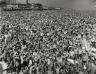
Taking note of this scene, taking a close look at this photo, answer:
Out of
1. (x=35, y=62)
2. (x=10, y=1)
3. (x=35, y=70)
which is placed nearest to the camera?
(x=35, y=70)

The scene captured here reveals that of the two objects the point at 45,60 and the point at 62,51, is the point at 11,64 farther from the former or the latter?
the point at 62,51

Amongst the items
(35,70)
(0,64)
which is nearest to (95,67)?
(35,70)

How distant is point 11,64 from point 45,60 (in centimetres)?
139

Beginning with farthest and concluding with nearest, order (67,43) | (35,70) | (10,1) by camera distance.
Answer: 1. (10,1)
2. (67,43)
3. (35,70)

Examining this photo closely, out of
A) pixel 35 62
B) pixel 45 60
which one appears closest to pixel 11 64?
pixel 35 62

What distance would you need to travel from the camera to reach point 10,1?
179 ft

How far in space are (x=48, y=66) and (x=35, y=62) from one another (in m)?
0.55

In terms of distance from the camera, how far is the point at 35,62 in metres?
5.31

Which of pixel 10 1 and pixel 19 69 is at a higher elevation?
pixel 10 1

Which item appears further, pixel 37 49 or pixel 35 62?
pixel 37 49

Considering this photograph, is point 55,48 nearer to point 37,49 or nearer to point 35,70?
point 37,49

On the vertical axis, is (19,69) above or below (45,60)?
below

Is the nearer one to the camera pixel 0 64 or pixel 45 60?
pixel 45 60

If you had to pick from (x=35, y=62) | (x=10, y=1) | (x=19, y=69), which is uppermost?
(x=10, y=1)
